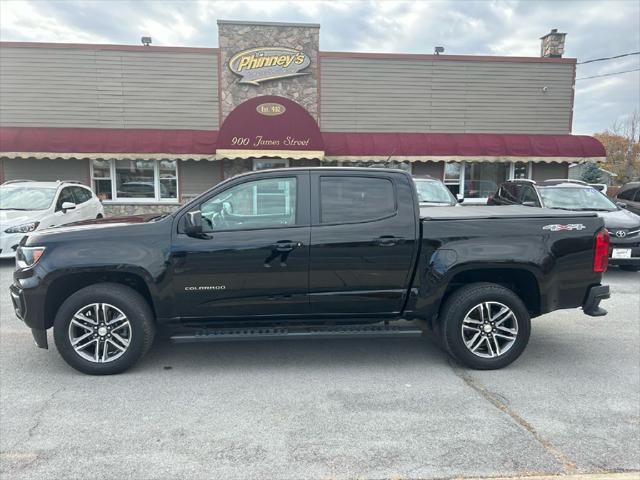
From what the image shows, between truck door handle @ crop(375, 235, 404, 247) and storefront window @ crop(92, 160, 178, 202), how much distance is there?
11.9 m

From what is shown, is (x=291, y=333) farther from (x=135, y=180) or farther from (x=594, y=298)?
(x=135, y=180)

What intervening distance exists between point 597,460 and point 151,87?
14.8 metres

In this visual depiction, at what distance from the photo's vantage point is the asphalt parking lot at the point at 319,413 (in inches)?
110

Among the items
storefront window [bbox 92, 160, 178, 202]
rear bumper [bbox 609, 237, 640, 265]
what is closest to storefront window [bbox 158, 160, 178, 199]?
storefront window [bbox 92, 160, 178, 202]

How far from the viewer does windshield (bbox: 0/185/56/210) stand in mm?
9336

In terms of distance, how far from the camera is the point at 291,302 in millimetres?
4145

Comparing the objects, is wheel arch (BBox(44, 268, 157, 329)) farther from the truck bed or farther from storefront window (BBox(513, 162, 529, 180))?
storefront window (BBox(513, 162, 529, 180))

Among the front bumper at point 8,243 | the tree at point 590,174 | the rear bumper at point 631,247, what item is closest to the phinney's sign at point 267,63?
the front bumper at point 8,243

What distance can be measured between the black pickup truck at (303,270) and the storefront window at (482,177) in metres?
11.9

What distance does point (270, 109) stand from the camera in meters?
13.4

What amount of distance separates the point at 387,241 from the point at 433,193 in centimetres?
593

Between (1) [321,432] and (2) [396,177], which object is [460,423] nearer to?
(1) [321,432]

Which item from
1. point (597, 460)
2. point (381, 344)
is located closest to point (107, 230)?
point (381, 344)

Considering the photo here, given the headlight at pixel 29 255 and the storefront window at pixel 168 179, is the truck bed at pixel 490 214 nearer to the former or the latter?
the headlight at pixel 29 255
